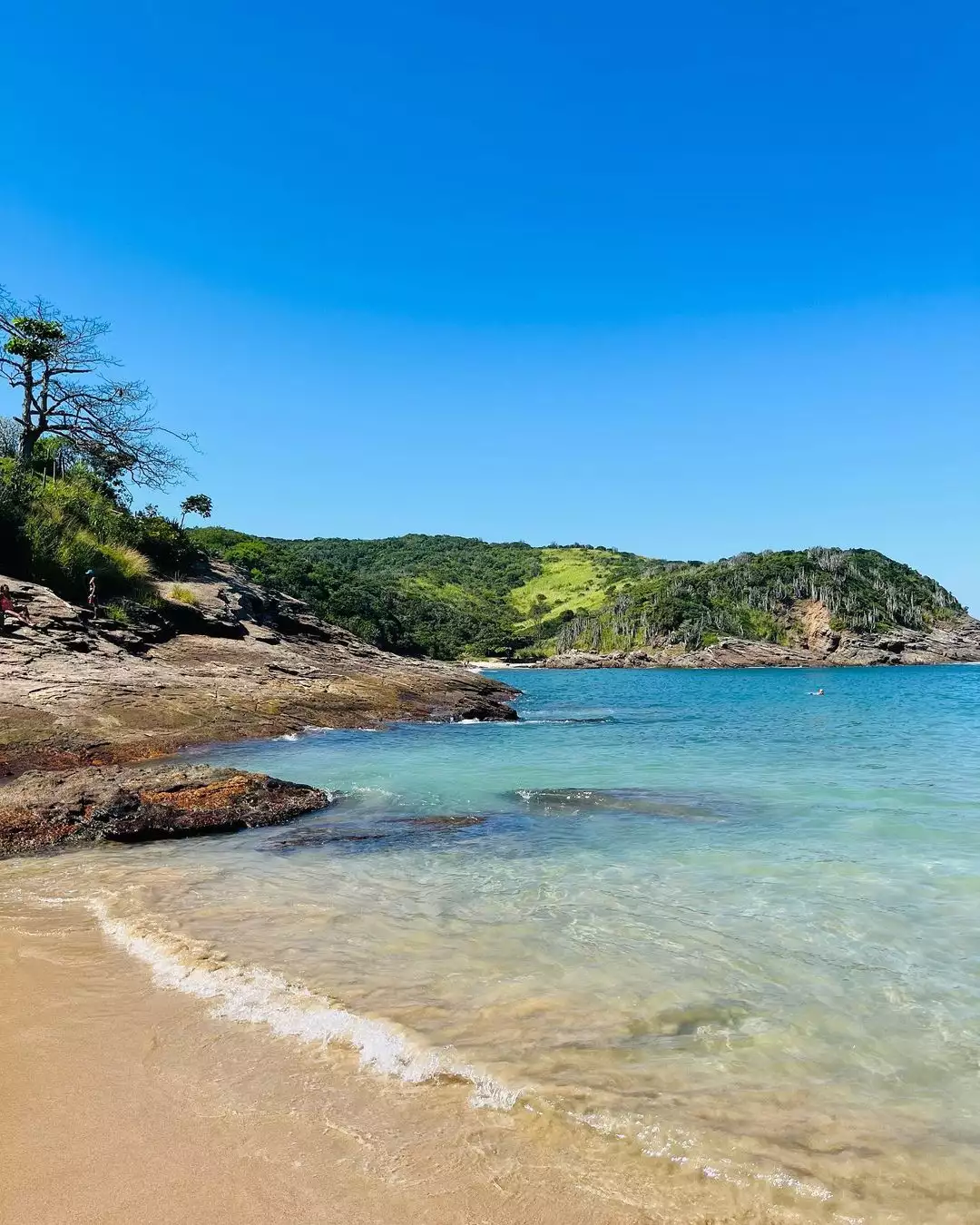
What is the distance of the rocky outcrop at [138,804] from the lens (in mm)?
9461

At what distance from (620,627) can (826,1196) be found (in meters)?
135

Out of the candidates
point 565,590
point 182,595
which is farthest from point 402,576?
point 182,595

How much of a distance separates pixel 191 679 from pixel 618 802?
14.5 metres

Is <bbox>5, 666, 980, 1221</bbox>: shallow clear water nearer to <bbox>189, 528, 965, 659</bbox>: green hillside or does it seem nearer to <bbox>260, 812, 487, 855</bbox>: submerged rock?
<bbox>260, 812, 487, 855</bbox>: submerged rock

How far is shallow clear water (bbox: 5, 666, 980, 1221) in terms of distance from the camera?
12.9 ft

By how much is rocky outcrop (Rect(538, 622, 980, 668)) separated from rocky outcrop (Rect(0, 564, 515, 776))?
88527 mm

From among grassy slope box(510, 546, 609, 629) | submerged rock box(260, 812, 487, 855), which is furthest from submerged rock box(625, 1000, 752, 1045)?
grassy slope box(510, 546, 609, 629)

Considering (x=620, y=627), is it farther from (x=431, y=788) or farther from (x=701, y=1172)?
(x=701, y=1172)

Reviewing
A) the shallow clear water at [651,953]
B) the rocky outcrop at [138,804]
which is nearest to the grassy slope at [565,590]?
the rocky outcrop at [138,804]

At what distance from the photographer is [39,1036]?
4.47 meters

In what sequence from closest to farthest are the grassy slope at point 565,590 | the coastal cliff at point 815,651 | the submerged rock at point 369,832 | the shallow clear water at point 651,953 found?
the shallow clear water at point 651,953
the submerged rock at point 369,832
the coastal cliff at point 815,651
the grassy slope at point 565,590

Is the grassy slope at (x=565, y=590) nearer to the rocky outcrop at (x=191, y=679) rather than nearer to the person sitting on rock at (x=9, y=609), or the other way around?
the rocky outcrop at (x=191, y=679)

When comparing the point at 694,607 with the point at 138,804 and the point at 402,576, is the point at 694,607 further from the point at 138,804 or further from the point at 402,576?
the point at 138,804

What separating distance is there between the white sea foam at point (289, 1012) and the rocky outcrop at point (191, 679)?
9.77 metres
